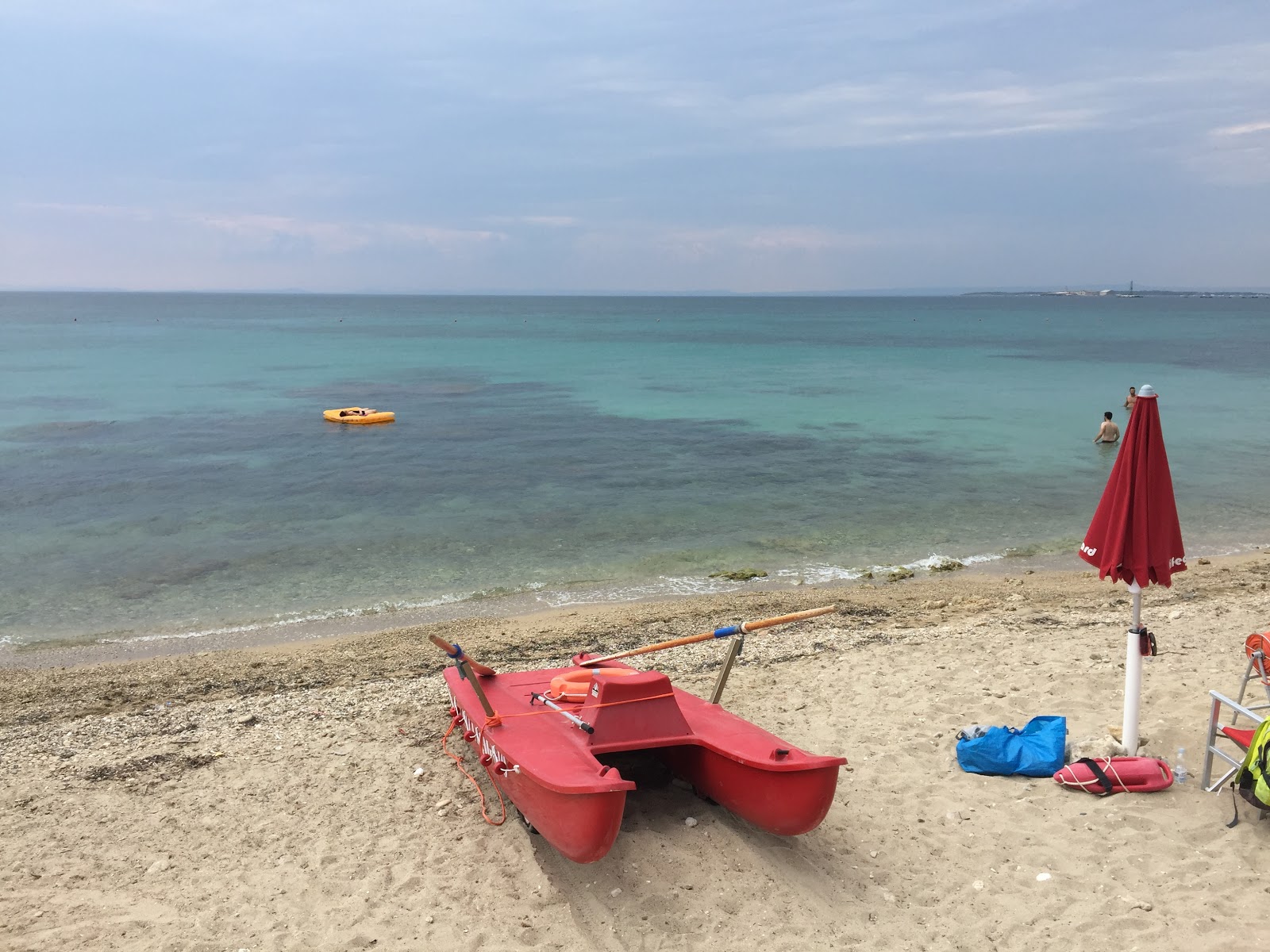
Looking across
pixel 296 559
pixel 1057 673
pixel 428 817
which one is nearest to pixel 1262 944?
pixel 1057 673

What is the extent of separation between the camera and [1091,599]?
12516 mm

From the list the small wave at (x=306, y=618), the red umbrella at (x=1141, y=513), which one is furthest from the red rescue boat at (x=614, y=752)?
the small wave at (x=306, y=618)

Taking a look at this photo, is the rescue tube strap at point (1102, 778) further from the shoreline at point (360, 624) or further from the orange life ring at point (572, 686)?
the shoreline at point (360, 624)

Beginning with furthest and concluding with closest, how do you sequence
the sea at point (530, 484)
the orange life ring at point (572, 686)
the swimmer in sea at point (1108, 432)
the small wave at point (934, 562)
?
the swimmer in sea at point (1108, 432)
the small wave at point (934, 562)
the sea at point (530, 484)
the orange life ring at point (572, 686)

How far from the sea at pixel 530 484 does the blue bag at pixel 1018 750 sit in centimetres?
712

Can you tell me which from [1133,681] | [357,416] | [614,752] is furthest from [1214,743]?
[357,416]

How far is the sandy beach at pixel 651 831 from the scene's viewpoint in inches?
218

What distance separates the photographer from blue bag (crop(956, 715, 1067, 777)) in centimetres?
705

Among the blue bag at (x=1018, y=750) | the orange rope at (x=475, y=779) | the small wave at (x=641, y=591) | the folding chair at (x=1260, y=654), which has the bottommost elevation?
the small wave at (x=641, y=591)

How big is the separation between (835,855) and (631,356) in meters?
62.0

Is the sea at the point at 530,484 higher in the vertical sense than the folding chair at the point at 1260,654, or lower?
lower

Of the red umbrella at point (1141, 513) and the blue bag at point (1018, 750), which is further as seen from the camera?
the blue bag at point (1018, 750)

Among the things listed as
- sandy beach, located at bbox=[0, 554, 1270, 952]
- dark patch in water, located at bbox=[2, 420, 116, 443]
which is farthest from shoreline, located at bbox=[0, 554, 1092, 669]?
dark patch in water, located at bbox=[2, 420, 116, 443]

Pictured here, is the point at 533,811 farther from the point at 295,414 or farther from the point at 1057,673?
the point at 295,414
